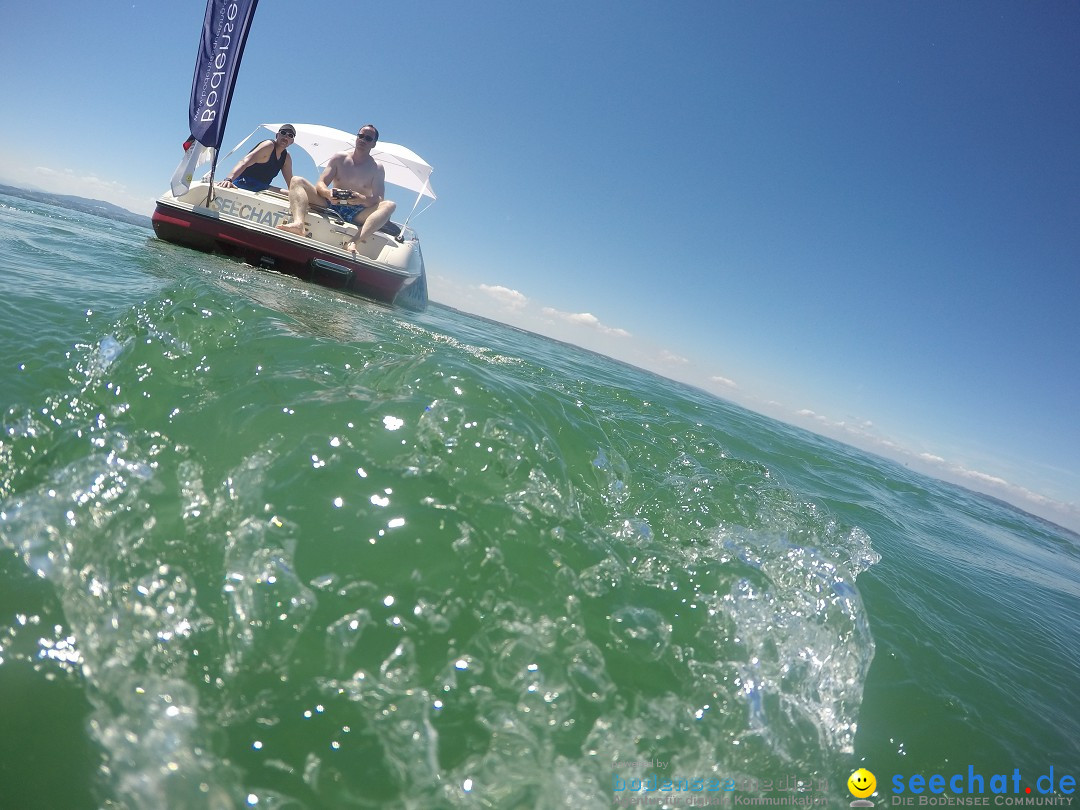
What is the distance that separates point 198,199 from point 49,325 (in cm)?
622

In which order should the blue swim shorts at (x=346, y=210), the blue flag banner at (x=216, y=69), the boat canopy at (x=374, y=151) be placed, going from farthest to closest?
the boat canopy at (x=374, y=151)
the blue swim shorts at (x=346, y=210)
the blue flag banner at (x=216, y=69)

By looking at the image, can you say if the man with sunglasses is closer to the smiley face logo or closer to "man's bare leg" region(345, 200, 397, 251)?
"man's bare leg" region(345, 200, 397, 251)

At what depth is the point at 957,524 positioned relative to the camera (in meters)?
9.04

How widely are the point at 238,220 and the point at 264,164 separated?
2.20m

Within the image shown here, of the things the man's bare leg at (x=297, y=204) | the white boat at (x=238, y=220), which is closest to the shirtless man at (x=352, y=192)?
the man's bare leg at (x=297, y=204)

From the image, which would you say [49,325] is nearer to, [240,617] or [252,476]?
[252,476]

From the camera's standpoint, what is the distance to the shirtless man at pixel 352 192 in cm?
809

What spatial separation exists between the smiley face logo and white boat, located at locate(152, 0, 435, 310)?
8.16 metres

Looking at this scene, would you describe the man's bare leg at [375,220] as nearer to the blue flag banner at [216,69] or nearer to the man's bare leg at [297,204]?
the man's bare leg at [297,204]

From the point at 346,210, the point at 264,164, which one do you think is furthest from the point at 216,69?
the point at 346,210

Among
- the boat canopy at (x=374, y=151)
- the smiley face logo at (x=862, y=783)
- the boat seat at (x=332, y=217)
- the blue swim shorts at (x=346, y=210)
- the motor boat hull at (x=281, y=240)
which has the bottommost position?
the smiley face logo at (x=862, y=783)

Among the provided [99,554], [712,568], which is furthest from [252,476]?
[712,568]

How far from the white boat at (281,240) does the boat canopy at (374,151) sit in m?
3.01

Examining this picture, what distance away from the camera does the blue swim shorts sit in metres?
8.76
